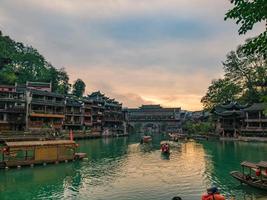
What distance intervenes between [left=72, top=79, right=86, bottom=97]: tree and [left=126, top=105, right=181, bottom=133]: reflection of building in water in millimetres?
32403

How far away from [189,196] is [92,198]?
8.02m

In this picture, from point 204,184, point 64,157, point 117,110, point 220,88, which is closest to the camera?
point 204,184

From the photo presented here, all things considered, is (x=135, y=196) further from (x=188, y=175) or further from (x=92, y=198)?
(x=188, y=175)

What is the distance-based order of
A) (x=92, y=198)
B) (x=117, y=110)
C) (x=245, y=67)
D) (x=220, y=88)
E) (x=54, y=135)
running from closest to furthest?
(x=92, y=198) → (x=54, y=135) → (x=245, y=67) → (x=220, y=88) → (x=117, y=110)

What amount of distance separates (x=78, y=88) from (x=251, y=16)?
12103 cm

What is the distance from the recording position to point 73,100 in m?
101

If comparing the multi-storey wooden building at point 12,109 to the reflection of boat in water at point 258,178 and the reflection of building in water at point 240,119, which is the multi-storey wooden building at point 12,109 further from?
the reflection of boat in water at point 258,178

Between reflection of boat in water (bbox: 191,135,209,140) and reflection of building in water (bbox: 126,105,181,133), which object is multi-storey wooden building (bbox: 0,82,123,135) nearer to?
reflection of boat in water (bbox: 191,135,209,140)

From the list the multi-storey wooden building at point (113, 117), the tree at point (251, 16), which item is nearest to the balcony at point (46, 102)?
the multi-storey wooden building at point (113, 117)

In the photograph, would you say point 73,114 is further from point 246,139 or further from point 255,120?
point 255,120

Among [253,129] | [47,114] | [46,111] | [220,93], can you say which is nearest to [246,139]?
[253,129]

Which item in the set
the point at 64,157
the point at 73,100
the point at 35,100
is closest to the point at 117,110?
the point at 73,100

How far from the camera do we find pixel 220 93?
4190 inches

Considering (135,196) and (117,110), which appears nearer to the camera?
(135,196)
